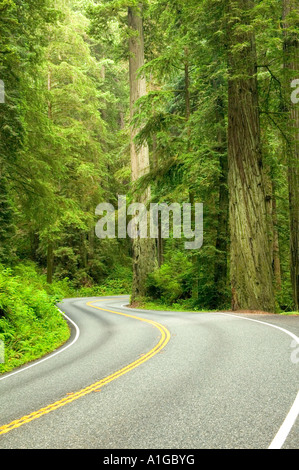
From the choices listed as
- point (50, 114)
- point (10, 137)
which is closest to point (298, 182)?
point (10, 137)

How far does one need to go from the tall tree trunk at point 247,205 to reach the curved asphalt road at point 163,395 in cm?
399

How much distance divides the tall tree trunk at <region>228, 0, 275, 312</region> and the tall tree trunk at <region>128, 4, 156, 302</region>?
24.3 ft

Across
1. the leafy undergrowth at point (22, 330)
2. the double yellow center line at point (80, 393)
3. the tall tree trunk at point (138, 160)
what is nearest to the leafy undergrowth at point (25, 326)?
the leafy undergrowth at point (22, 330)

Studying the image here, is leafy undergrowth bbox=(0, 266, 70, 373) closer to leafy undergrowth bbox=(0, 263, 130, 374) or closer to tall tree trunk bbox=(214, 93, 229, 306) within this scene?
leafy undergrowth bbox=(0, 263, 130, 374)

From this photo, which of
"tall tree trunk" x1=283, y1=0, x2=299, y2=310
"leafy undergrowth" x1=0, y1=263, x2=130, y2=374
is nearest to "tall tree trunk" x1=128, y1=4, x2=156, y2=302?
"leafy undergrowth" x1=0, y1=263, x2=130, y2=374

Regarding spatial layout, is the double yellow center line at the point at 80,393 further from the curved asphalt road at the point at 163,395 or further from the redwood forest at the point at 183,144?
the redwood forest at the point at 183,144

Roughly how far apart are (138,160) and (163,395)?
54.6 ft

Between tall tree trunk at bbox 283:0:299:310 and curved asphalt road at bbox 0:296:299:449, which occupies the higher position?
tall tree trunk at bbox 283:0:299:310

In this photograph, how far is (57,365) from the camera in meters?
8.05

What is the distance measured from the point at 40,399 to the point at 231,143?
11.6 meters

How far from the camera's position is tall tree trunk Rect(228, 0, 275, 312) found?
44.1 ft

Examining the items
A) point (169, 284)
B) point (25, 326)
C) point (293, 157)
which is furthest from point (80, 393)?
point (169, 284)

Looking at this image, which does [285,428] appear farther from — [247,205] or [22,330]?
[247,205]
